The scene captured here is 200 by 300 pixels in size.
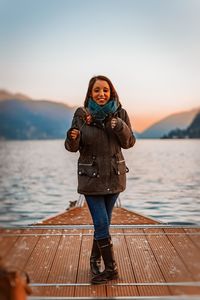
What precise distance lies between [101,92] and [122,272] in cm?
108

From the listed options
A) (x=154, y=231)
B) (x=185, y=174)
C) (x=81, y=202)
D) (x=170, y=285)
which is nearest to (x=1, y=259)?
(x=170, y=285)

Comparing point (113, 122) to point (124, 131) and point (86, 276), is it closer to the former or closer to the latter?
point (124, 131)

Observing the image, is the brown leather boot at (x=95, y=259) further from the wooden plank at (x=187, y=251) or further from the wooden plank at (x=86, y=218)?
the wooden plank at (x=86, y=218)

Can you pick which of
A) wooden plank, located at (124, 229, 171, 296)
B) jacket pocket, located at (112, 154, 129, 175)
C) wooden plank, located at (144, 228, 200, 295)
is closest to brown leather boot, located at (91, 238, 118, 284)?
wooden plank, located at (124, 229, 171, 296)

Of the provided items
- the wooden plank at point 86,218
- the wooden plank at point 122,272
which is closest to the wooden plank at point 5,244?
the wooden plank at point 122,272

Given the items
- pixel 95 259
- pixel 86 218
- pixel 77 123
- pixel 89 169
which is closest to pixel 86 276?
pixel 95 259

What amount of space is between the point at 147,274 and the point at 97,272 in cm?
29

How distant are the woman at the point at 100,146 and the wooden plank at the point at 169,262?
1.28 ft

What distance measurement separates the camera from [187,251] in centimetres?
298

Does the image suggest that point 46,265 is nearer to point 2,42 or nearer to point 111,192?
point 111,192

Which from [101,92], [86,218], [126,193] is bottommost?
[126,193]

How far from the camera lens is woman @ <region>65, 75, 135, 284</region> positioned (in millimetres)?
2748

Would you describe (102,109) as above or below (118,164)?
above

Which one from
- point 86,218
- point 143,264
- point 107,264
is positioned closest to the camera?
point 107,264
